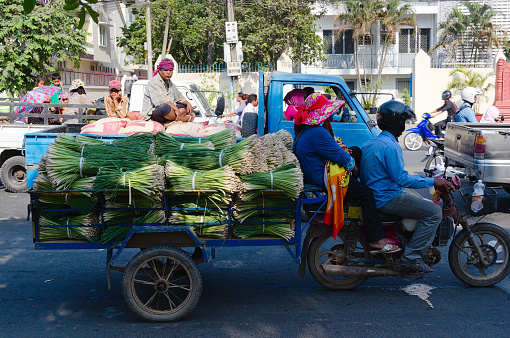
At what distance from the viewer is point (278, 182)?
14.1ft

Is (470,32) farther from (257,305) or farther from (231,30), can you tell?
(257,305)

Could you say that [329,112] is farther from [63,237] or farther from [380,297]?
[63,237]

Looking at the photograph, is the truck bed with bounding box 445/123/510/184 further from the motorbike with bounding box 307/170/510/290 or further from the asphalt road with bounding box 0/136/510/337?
the motorbike with bounding box 307/170/510/290

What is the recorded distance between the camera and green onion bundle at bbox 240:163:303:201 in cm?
429

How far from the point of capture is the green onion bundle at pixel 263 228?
176 inches

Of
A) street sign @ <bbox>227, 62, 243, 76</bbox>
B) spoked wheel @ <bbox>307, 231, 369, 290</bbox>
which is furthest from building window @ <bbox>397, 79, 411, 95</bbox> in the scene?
spoked wheel @ <bbox>307, 231, 369, 290</bbox>

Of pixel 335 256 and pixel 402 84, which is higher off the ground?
pixel 402 84

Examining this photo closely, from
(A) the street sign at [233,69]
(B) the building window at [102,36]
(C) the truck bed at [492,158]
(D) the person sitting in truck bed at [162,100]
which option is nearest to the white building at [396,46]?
(A) the street sign at [233,69]

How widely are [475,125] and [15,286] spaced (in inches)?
295

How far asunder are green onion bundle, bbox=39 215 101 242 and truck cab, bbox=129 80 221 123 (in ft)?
20.5

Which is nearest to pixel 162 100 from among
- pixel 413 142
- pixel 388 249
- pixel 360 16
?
pixel 388 249

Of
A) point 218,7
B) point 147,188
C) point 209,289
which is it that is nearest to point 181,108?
point 209,289

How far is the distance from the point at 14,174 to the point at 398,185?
26.9ft

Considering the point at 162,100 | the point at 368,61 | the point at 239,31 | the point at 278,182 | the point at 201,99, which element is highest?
the point at 239,31
